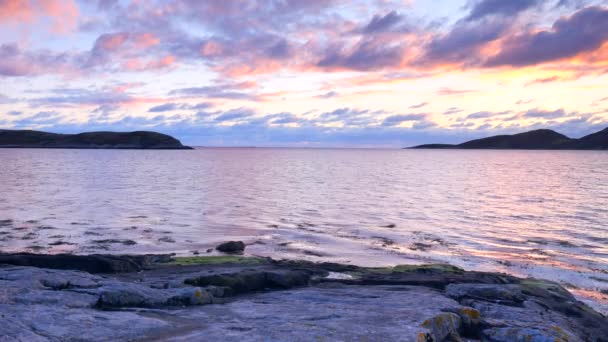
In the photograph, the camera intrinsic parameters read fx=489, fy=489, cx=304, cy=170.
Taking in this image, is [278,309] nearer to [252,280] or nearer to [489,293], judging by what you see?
[252,280]

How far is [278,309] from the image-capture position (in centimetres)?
1020

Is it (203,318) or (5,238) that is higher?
(203,318)

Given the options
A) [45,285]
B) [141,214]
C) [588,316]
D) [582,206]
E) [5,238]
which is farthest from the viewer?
[582,206]

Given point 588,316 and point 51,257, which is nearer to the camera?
point 588,316

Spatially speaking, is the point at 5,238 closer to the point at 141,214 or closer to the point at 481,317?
the point at 141,214

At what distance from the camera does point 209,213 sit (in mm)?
37969

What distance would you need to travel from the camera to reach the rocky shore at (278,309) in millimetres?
8227

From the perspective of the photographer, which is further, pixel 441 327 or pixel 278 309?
pixel 278 309

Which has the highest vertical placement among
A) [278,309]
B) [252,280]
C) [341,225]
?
[278,309]

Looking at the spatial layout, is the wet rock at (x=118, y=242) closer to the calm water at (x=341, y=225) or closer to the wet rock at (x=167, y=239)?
the calm water at (x=341, y=225)

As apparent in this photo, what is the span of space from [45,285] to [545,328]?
11.0m

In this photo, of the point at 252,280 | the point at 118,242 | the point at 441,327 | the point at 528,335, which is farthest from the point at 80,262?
the point at 528,335

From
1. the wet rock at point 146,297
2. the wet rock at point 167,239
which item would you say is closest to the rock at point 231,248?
the wet rock at point 167,239

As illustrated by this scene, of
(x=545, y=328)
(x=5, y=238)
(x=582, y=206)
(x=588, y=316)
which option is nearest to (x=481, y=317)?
(x=545, y=328)
